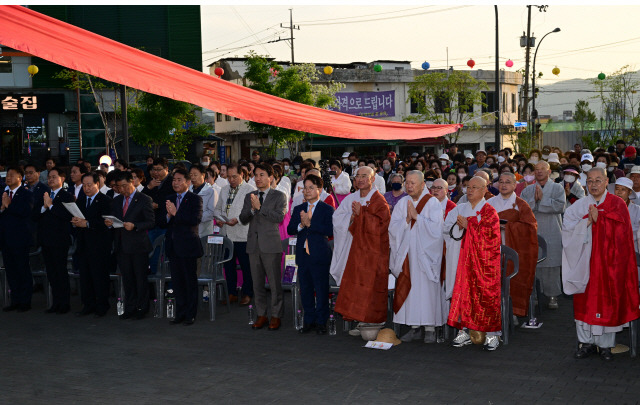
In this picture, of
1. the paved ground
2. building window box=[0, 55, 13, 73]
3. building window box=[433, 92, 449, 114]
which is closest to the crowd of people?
the paved ground

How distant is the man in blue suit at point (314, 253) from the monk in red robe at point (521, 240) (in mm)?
2059

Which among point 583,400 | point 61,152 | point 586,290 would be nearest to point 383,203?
point 586,290

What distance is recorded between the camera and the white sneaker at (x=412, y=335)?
8516 millimetres

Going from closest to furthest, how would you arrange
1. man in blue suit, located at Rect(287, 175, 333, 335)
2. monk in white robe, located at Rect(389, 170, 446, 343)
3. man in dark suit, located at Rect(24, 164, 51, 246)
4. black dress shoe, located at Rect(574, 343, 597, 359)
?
black dress shoe, located at Rect(574, 343, 597, 359)
monk in white robe, located at Rect(389, 170, 446, 343)
man in blue suit, located at Rect(287, 175, 333, 335)
man in dark suit, located at Rect(24, 164, 51, 246)

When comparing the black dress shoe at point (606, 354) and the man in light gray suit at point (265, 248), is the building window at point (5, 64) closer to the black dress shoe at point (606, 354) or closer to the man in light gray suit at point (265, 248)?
the man in light gray suit at point (265, 248)

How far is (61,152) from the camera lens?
110ft

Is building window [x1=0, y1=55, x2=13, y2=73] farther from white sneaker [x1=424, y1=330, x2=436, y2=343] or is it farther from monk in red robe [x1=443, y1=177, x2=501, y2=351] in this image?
monk in red robe [x1=443, y1=177, x2=501, y2=351]

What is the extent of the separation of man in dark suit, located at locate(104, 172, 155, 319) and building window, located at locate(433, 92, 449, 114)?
36.7 metres

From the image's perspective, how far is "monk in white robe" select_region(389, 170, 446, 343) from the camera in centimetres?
831

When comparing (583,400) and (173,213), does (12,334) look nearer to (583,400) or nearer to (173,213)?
(173,213)

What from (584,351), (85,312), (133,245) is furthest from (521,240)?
(85,312)

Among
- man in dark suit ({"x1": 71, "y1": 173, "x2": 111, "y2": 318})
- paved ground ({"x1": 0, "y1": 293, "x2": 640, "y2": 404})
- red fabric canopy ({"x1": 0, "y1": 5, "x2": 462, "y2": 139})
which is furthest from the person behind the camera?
man in dark suit ({"x1": 71, "y1": 173, "x2": 111, "y2": 318})

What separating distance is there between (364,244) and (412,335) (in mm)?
1129

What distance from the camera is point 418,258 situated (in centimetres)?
836
